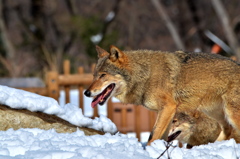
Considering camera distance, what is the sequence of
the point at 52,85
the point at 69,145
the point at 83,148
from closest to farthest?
the point at 83,148 → the point at 69,145 → the point at 52,85

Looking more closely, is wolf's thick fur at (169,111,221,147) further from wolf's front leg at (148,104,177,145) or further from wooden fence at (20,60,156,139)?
wooden fence at (20,60,156,139)

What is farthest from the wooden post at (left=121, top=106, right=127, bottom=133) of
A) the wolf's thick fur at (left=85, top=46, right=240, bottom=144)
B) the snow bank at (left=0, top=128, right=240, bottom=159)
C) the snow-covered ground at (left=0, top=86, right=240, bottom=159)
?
the snow bank at (left=0, top=128, right=240, bottom=159)

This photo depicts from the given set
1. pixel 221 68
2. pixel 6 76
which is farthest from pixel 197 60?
pixel 6 76

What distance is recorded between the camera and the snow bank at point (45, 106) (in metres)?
4.60

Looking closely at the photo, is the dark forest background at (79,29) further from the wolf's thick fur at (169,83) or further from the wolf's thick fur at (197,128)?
the wolf's thick fur at (169,83)

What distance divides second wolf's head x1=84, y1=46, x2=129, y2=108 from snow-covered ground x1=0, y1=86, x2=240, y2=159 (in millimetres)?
453

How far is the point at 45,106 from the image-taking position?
476 centimetres

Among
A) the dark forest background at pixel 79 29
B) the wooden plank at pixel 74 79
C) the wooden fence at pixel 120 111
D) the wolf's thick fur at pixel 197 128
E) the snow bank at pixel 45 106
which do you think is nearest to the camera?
the snow bank at pixel 45 106

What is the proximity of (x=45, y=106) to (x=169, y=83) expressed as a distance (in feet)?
4.74

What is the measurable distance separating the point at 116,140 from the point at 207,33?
809 inches

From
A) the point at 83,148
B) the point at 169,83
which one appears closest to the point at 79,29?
the point at 169,83

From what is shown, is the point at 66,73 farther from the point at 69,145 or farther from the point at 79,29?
the point at 79,29

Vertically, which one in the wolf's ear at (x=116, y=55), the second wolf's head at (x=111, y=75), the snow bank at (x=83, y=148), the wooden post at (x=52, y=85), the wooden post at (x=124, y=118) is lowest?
the wooden post at (x=124, y=118)

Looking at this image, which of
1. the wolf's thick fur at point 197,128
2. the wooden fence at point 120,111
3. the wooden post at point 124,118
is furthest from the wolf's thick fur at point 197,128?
the wooden post at point 124,118
